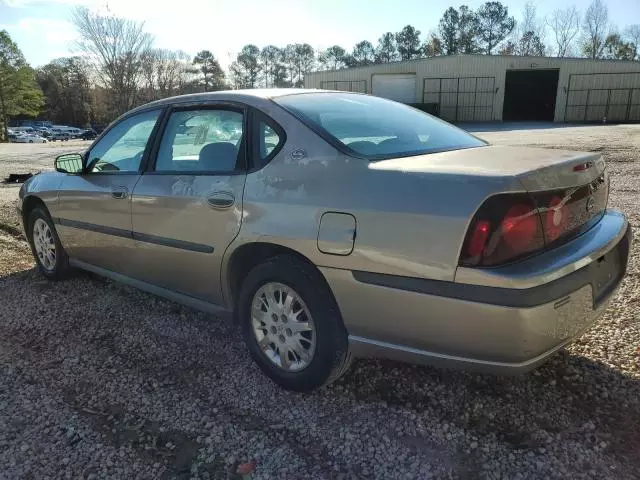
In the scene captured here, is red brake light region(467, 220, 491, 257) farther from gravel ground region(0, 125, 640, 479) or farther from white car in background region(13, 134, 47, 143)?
white car in background region(13, 134, 47, 143)

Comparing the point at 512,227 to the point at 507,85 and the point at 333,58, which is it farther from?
the point at 333,58

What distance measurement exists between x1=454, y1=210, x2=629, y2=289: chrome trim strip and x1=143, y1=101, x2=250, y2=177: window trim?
143 centimetres

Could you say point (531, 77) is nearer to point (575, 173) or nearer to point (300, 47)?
point (575, 173)

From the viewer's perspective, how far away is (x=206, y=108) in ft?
10.8

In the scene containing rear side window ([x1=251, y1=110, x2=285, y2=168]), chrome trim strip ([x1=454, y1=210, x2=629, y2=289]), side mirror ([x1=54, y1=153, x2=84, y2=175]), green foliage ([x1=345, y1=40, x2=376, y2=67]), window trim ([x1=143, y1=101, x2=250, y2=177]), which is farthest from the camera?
green foliage ([x1=345, y1=40, x2=376, y2=67])

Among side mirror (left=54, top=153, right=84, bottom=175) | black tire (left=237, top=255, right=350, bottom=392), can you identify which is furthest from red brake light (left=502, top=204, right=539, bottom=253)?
side mirror (left=54, top=153, right=84, bottom=175)

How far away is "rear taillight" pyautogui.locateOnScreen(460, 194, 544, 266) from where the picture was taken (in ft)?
6.74

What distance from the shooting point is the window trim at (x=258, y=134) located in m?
2.77

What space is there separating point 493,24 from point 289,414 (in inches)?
3208

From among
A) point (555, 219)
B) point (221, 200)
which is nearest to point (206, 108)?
point (221, 200)

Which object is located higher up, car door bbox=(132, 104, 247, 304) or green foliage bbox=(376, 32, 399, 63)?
green foliage bbox=(376, 32, 399, 63)

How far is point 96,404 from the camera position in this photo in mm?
2770

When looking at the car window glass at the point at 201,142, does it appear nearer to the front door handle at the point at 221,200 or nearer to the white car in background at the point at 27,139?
the front door handle at the point at 221,200

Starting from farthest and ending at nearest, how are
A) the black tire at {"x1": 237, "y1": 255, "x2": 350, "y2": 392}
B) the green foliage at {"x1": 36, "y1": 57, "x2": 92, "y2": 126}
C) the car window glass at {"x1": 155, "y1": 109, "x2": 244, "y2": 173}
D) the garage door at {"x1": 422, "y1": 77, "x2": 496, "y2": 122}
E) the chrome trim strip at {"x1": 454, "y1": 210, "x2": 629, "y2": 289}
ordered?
the green foliage at {"x1": 36, "y1": 57, "x2": 92, "y2": 126} < the garage door at {"x1": 422, "y1": 77, "x2": 496, "y2": 122} < the car window glass at {"x1": 155, "y1": 109, "x2": 244, "y2": 173} < the black tire at {"x1": 237, "y1": 255, "x2": 350, "y2": 392} < the chrome trim strip at {"x1": 454, "y1": 210, "x2": 629, "y2": 289}
